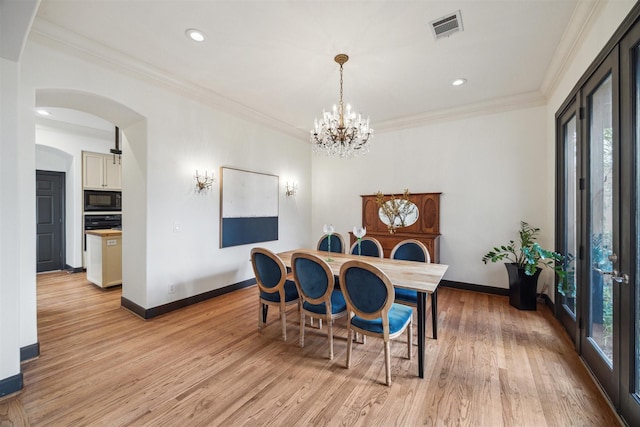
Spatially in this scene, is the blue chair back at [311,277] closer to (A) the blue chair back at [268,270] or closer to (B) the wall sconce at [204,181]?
(A) the blue chair back at [268,270]

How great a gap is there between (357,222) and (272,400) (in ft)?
12.9

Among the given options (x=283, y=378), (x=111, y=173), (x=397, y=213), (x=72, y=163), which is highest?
(x=72, y=163)

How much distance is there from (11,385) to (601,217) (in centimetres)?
459

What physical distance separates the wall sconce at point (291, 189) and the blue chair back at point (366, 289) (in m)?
3.43

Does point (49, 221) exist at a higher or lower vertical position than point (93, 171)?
lower

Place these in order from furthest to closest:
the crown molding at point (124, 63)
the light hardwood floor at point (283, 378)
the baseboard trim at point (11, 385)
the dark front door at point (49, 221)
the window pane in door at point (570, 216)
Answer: the dark front door at point (49, 221)
the window pane in door at point (570, 216)
the crown molding at point (124, 63)
the baseboard trim at point (11, 385)
the light hardwood floor at point (283, 378)

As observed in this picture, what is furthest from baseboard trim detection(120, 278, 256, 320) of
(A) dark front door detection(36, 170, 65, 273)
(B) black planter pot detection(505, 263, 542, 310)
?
(B) black planter pot detection(505, 263, 542, 310)

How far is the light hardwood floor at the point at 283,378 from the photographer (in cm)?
174

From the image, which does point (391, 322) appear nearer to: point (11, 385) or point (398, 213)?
point (11, 385)

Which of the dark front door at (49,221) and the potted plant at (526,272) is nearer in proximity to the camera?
the potted plant at (526,272)

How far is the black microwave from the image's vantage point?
18.6ft

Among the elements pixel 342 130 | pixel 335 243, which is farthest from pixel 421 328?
pixel 342 130

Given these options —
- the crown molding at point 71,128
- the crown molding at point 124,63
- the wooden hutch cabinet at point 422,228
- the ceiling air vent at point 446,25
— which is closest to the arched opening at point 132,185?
the crown molding at point 124,63

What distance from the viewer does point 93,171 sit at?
18.7 ft
